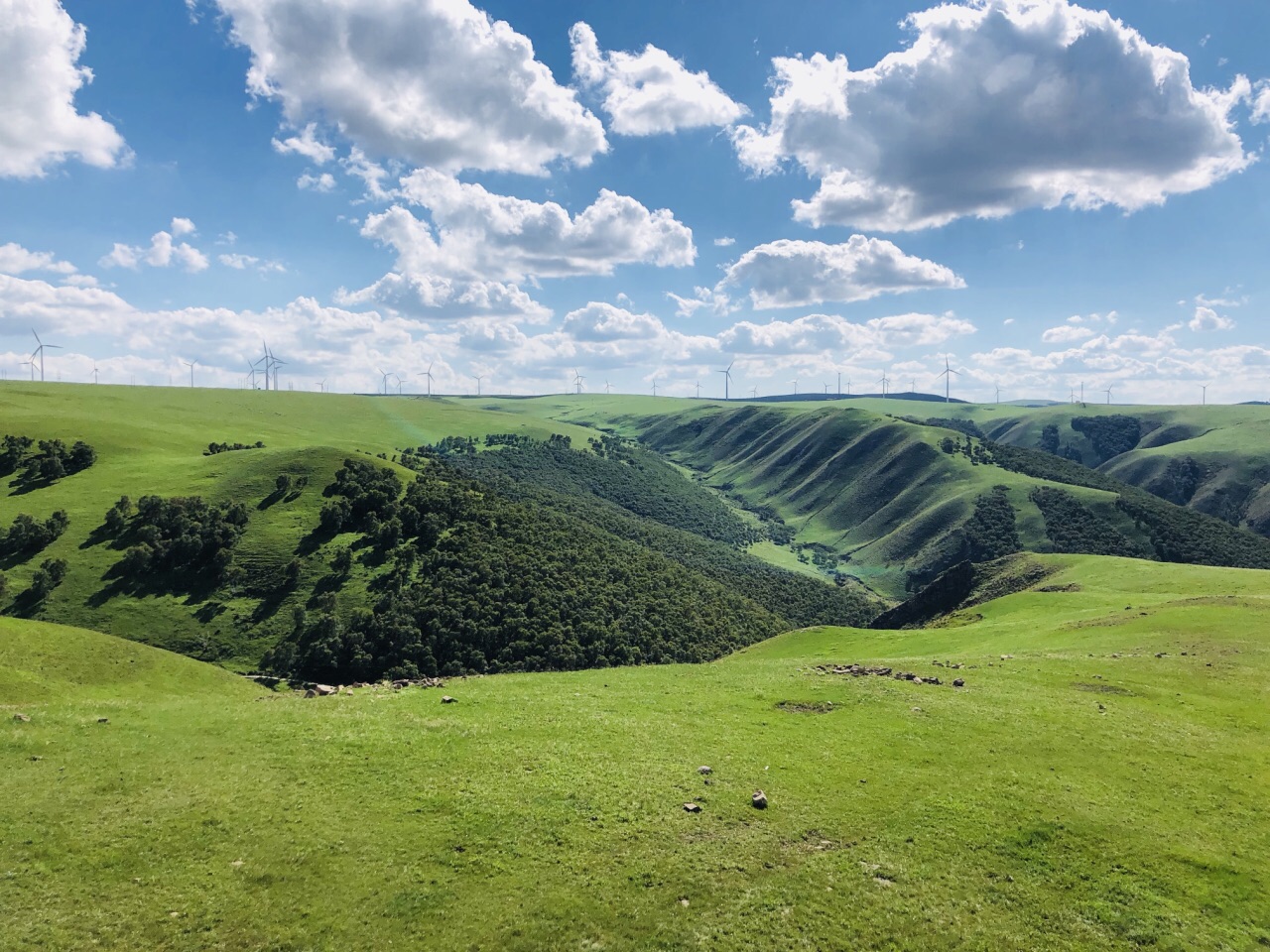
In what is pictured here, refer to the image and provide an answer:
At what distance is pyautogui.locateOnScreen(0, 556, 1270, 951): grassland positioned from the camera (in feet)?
69.9

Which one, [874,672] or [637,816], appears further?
[874,672]

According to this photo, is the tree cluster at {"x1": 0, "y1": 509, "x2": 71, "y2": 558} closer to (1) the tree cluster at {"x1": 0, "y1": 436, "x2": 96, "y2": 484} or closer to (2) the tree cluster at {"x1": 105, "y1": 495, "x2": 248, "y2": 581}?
(2) the tree cluster at {"x1": 105, "y1": 495, "x2": 248, "y2": 581}

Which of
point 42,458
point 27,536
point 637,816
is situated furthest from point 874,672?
point 42,458

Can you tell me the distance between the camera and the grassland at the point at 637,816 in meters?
21.3

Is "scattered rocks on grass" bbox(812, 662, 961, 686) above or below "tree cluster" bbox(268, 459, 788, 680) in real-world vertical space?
above

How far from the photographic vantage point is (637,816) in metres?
27.1

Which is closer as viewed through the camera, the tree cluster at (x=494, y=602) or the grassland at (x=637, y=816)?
the grassland at (x=637, y=816)

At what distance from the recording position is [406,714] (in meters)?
37.4

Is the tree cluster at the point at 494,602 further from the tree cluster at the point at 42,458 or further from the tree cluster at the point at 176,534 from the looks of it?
the tree cluster at the point at 42,458

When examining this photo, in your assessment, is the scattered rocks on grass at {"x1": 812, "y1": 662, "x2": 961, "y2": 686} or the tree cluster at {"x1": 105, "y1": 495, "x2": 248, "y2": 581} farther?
the tree cluster at {"x1": 105, "y1": 495, "x2": 248, "y2": 581}

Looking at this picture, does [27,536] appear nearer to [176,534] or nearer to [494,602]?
[176,534]

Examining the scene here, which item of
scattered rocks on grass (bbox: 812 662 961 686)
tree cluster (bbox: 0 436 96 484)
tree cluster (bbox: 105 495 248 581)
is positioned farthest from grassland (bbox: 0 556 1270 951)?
tree cluster (bbox: 0 436 96 484)

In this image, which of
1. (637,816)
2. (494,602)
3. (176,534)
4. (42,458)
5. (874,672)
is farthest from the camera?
(42,458)

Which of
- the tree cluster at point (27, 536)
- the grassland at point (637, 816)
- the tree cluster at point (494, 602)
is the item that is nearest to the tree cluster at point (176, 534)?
the tree cluster at point (27, 536)
